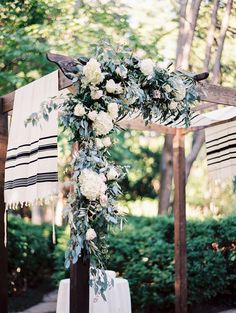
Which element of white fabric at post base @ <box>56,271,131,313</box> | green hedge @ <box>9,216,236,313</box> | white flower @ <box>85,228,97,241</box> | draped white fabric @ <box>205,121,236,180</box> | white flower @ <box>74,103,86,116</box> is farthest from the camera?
green hedge @ <box>9,216,236,313</box>

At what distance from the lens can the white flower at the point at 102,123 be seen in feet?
11.4

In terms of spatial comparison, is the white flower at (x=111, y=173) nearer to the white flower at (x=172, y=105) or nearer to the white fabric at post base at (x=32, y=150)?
the white fabric at post base at (x=32, y=150)

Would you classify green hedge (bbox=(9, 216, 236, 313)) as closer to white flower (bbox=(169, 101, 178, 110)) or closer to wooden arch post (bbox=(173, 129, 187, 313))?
wooden arch post (bbox=(173, 129, 187, 313))

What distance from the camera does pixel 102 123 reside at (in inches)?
137

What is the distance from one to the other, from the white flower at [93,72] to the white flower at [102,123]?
215 millimetres

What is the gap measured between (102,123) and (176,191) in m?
3.03

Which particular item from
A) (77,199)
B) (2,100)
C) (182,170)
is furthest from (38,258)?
(77,199)

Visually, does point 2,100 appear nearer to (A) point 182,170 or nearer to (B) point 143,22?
(A) point 182,170

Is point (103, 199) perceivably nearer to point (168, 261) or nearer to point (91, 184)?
point (91, 184)

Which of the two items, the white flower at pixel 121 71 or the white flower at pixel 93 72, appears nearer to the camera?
the white flower at pixel 93 72

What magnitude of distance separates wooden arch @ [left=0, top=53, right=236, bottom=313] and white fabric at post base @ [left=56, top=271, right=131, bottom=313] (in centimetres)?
61

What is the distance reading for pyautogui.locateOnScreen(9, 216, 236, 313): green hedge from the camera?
22.5 ft

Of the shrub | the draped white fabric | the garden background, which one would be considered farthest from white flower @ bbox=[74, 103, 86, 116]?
the shrub

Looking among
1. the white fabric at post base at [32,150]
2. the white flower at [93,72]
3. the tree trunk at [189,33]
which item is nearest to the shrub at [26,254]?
the tree trunk at [189,33]
